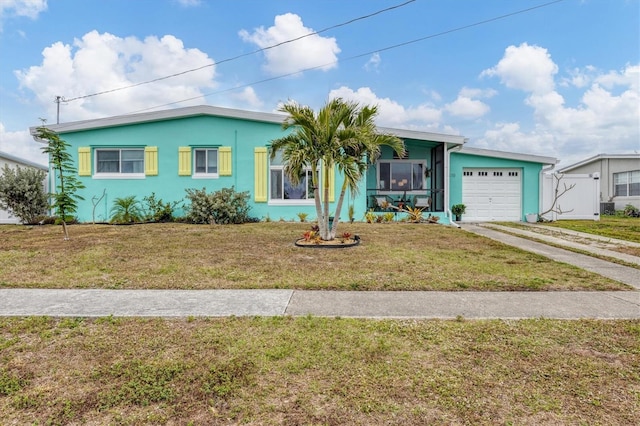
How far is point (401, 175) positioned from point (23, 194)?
1558 centimetres

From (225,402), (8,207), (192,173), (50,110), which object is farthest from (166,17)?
(50,110)

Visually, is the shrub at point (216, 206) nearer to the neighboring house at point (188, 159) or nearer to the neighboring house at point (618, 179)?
the neighboring house at point (188, 159)

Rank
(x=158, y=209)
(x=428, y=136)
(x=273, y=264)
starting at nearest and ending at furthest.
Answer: (x=273, y=264) < (x=158, y=209) < (x=428, y=136)

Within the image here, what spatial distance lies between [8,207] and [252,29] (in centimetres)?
1207

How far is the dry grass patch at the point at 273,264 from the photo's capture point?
5109mm

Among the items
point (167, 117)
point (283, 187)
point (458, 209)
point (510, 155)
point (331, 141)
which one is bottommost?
point (458, 209)

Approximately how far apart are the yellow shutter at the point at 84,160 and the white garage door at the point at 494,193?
15724mm

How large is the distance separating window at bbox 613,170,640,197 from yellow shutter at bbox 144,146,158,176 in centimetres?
2670

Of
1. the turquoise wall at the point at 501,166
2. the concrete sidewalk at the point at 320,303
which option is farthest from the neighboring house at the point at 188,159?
the concrete sidewalk at the point at 320,303

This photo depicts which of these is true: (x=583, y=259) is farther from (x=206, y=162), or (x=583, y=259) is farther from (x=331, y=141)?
(x=206, y=162)

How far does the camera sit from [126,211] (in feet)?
44.4

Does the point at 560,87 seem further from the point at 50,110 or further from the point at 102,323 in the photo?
the point at 50,110

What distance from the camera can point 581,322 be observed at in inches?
141

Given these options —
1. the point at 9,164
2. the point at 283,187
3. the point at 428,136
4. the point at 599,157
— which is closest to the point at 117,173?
the point at 283,187
